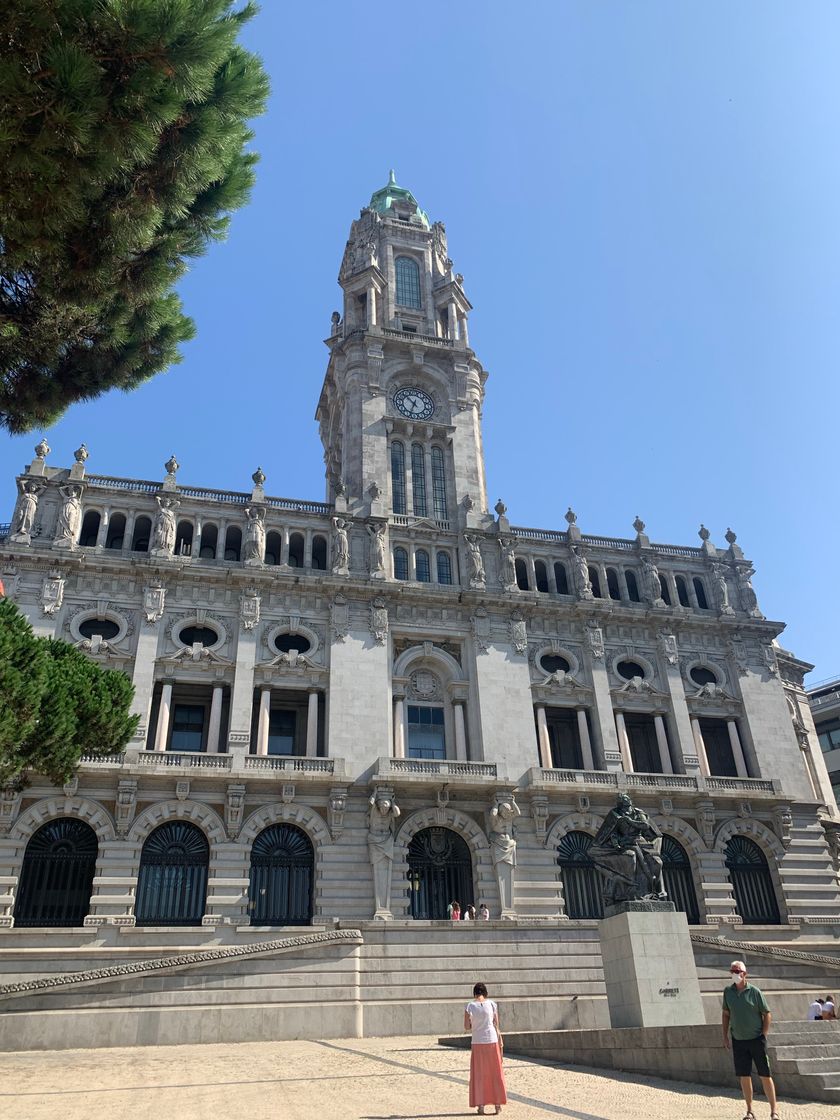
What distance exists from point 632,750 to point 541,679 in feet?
19.7

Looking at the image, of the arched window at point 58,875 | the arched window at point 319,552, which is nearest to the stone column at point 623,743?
the arched window at point 319,552

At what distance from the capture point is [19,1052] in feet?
70.0

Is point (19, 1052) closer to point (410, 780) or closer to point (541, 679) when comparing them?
point (410, 780)

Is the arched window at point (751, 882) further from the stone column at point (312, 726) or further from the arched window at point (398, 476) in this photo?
the arched window at point (398, 476)

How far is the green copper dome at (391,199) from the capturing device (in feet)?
195

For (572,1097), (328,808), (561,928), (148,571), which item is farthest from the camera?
(148,571)

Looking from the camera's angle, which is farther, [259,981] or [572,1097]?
[259,981]

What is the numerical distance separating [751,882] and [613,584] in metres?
16.1

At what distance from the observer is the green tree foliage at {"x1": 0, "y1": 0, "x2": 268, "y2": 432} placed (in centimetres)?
1052

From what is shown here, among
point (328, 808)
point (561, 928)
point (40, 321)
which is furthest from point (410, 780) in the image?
Result: point (40, 321)

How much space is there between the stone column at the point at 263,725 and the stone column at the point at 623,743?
1672 centimetres

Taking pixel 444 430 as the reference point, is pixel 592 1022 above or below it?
below

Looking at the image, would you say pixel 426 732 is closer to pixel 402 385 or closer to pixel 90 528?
pixel 90 528

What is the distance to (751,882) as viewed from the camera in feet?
129
